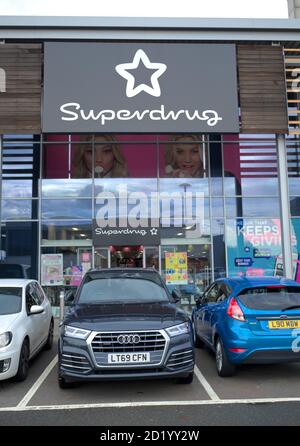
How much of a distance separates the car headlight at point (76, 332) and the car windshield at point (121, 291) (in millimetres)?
1146

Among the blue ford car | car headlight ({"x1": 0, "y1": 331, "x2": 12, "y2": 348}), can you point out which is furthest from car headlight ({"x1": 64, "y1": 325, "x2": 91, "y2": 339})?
the blue ford car

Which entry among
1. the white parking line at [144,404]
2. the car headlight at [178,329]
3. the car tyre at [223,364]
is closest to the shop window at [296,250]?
A: the car tyre at [223,364]

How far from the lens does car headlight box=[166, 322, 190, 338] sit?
18.1ft

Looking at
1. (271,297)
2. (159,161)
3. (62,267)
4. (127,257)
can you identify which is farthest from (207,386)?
(159,161)

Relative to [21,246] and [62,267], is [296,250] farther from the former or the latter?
[21,246]

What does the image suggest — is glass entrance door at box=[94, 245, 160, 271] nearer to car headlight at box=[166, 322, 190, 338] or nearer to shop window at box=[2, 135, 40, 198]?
shop window at box=[2, 135, 40, 198]

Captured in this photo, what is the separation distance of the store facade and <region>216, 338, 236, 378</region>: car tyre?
6777 millimetres

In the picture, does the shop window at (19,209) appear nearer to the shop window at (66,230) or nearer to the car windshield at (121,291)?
the shop window at (66,230)

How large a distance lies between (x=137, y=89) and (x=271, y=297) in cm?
802

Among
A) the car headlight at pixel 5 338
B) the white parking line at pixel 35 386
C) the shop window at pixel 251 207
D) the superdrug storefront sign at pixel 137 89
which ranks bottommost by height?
the white parking line at pixel 35 386

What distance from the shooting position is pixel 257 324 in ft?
20.1

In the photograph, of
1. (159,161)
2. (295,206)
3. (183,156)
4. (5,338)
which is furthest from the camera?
(183,156)

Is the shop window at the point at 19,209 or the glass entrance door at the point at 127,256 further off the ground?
the shop window at the point at 19,209

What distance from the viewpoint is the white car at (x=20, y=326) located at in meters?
5.94
